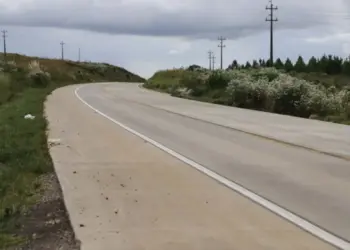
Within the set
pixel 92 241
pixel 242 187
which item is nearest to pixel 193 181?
pixel 242 187

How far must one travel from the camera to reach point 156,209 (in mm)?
8953

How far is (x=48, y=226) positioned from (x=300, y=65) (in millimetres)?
86562

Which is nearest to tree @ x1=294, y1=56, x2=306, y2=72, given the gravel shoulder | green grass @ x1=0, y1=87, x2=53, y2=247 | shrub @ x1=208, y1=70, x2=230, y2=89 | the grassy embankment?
shrub @ x1=208, y1=70, x2=230, y2=89

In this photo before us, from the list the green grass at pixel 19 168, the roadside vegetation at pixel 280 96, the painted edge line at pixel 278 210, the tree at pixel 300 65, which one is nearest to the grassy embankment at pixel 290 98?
the roadside vegetation at pixel 280 96

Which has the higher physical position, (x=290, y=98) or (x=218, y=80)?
(x=218, y=80)

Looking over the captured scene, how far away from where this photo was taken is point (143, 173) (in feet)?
39.9

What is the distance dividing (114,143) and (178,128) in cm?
500

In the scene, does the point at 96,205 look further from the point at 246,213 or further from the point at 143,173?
the point at 143,173

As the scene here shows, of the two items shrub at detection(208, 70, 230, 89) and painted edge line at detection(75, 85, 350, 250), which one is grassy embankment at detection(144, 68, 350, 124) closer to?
shrub at detection(208, 70, 230, 89)

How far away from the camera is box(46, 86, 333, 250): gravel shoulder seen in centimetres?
731

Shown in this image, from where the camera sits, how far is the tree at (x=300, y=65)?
289ft

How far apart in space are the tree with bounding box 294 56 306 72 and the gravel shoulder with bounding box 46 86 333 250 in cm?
7388

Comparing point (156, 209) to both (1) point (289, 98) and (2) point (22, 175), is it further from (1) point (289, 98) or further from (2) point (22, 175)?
(1) point (289, 98)

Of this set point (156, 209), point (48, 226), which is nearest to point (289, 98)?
point (156, 209)
